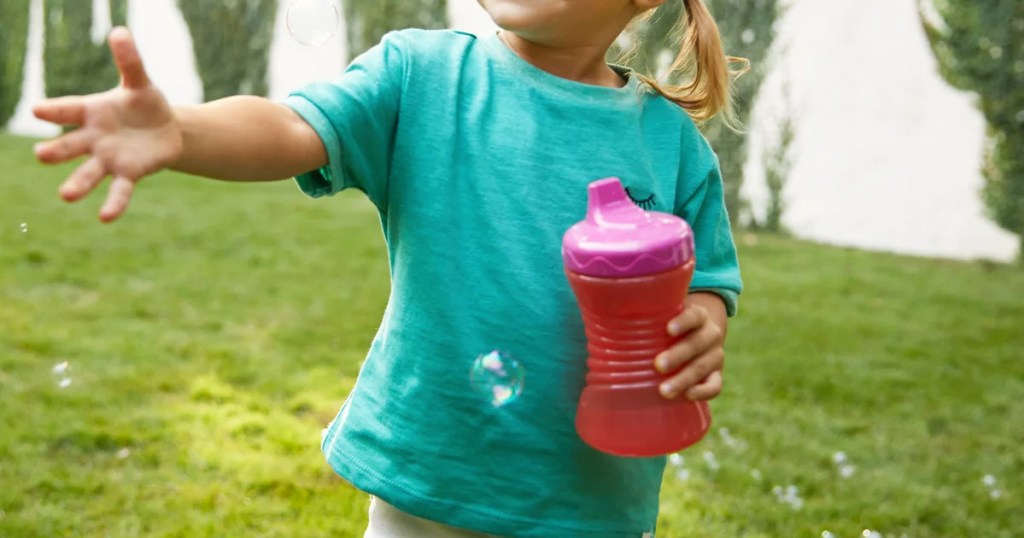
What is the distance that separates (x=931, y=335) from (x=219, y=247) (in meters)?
4.07

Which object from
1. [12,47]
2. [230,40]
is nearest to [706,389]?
[230,40]

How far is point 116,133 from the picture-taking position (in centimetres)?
109

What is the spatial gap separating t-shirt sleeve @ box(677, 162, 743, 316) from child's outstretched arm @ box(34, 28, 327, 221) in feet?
2.14

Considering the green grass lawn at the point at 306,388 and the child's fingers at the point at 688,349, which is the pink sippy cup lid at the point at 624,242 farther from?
the green grass lawn at the point at 306,388

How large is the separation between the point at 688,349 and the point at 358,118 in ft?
1.73

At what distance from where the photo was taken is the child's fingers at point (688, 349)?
142 cm

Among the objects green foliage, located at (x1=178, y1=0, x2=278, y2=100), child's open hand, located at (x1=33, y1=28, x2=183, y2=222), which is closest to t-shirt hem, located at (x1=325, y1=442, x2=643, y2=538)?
child's open hand, located at (x1=33, y1=28, x2=183, y2=222)

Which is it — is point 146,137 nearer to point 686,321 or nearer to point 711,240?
point 686,321

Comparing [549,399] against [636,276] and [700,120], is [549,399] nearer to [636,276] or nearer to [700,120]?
[636,276]

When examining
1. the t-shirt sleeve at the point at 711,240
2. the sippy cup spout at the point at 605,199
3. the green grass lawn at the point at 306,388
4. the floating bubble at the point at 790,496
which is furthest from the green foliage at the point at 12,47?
the sippy cup spout at the point at 605,199

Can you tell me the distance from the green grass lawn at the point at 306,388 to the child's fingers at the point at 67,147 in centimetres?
200

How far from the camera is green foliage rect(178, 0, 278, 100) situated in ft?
38.5

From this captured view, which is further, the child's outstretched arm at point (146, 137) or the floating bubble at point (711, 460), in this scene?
the floating bubble at point (711, 460)

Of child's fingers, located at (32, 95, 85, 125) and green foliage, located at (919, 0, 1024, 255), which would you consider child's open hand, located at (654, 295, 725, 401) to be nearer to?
child's fingers, located at (32, 95, 85, 125)
